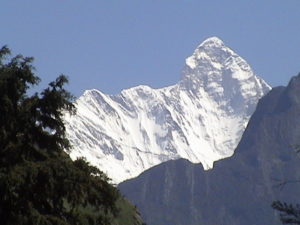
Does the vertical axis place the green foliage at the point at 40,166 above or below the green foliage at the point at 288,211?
above

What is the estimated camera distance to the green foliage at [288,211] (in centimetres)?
2353

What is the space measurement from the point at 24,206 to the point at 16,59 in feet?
12.7

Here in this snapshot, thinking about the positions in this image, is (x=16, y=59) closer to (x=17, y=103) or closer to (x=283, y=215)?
(x=17, y=103)

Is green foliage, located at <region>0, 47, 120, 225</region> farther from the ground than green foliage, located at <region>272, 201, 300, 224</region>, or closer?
farther from the ground

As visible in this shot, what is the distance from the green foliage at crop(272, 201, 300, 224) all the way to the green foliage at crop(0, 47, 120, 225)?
4.58m

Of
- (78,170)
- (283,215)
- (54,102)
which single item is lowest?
(283,215)

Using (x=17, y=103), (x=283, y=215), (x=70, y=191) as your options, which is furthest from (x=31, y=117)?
(x=283, y=215)

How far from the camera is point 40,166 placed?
25266mm

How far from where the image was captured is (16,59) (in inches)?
1062

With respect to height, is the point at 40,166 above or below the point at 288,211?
above

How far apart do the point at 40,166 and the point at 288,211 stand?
5.86 metres

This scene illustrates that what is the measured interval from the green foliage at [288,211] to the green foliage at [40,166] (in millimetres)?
4578

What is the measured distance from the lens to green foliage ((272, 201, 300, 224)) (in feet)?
77.2

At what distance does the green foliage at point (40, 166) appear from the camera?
25.1 meters
